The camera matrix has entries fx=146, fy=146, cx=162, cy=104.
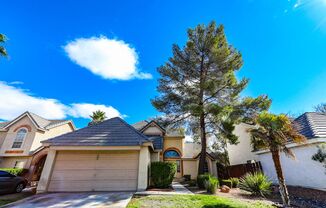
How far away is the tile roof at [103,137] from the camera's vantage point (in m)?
9.62

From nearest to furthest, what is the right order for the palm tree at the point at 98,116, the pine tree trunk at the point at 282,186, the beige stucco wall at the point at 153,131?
the pine tree trunk at the point at 282,186
the beige stucco wall at the point at 153,131
the palm tree at the point at 98,116

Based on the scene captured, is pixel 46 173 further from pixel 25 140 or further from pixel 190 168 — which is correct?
pixel 190 168

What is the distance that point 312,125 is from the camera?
10227 mm

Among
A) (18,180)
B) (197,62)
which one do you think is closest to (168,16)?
(197,62)

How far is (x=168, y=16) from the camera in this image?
36.4 ft

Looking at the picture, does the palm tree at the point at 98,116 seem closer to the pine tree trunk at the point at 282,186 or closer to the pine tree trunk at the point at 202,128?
the pine tree trunk at the point at 202,128

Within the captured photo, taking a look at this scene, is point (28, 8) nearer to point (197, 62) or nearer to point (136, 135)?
point (136, 135)

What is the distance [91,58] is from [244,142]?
61.9ft

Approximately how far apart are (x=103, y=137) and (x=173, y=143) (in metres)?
11.9

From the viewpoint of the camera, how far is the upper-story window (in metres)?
18.5

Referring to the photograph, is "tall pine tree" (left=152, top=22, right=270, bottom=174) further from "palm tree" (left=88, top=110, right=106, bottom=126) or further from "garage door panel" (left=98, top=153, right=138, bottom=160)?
"palm tree" (left=88, top=110, right=106, bottom=126)

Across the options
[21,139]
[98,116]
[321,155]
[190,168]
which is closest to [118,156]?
[321,155]

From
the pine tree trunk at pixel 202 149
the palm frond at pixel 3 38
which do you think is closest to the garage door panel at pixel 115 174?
the pine tree trunk at pixel 202 149

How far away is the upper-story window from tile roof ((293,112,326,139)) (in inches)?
1099
